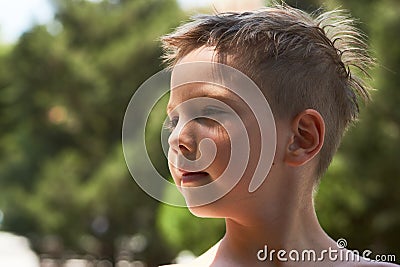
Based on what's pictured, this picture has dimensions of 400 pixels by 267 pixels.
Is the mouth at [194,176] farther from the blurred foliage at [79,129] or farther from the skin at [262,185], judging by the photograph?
the blurred foliage at [79,129]

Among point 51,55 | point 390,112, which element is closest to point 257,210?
point 390,112

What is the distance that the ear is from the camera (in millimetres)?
536

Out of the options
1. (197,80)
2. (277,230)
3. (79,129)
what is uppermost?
(197,80)

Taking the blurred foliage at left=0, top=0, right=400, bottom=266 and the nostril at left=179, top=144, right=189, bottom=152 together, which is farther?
the blurred foliage at left=0, top=0, right=400, bottom=266

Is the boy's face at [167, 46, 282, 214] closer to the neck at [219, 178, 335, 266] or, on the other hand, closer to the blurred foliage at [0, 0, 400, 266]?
the neck at [219, 178, 335, 266]

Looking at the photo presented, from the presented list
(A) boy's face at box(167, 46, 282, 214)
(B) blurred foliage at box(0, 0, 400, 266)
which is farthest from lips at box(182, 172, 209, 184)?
(B) blurred foliage at box(0, 0, 400, 266)

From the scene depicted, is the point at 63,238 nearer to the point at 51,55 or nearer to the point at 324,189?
the point at 51,55

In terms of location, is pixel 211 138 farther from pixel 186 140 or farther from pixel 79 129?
pixel 79 129

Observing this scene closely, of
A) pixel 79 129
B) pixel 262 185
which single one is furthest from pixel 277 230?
pixel 79 129

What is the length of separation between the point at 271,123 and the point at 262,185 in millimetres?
47

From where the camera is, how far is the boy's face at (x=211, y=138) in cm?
52

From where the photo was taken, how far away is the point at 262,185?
0.53 metres

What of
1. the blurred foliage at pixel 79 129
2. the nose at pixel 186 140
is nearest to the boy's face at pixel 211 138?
the nose at pixel 186 140

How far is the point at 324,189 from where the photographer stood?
2.39 metres
